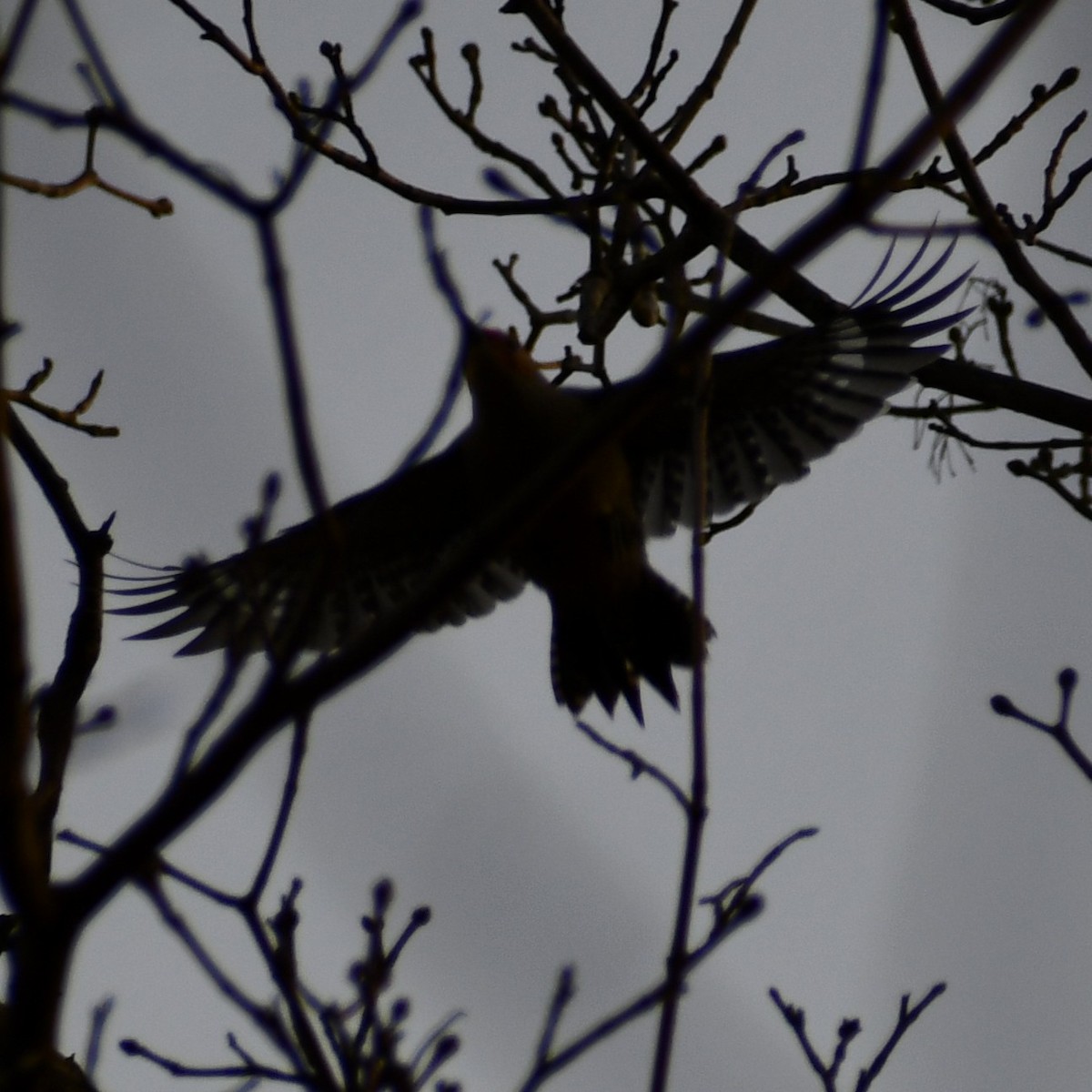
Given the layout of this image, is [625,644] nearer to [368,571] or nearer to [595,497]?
[595,497]

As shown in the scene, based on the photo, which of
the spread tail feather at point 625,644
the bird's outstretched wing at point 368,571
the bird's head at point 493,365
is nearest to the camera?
the bird's head at point 493,365

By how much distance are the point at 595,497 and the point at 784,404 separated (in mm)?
928

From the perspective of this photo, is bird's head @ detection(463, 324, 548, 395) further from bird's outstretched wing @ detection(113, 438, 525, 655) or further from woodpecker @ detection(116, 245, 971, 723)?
bird's outstretched wing @ detection(113, 438, 525, 655)

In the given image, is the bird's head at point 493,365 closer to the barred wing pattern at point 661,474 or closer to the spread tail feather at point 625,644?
the barred wing pattern at point 661,474

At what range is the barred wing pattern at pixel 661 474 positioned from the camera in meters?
4.61

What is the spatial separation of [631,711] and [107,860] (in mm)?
3689

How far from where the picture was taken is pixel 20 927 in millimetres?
1314

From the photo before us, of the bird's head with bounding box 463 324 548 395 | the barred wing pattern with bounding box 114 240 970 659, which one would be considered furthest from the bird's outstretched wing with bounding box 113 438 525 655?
the bird's head with bounding box 463 324 548 395

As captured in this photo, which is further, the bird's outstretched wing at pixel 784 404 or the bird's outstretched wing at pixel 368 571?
the bird's outstretched wing at pixel 368 571

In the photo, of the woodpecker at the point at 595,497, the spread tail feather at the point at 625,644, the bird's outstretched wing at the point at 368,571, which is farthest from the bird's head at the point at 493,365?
the spread tail feather at the point at 625,644

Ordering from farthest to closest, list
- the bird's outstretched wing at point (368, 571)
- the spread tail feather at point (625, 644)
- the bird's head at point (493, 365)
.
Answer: the bird's outstretched wing at point (368, 571), the spread tail feather at point (625, 644), the bird's head at point (493, 365)

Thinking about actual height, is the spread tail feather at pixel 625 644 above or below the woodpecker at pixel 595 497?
below

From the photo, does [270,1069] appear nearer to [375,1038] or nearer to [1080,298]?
[375,1038]

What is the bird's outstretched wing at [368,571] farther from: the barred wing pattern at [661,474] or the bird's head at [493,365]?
the bird's head at [493,365]
